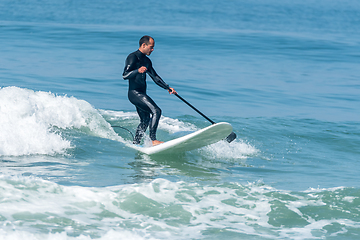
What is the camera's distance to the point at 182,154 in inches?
318

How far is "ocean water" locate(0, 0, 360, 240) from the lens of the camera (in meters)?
5.01

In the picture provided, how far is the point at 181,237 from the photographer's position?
4695 millimetres

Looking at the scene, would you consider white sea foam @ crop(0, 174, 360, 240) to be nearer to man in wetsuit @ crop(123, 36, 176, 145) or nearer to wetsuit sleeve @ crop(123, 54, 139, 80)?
man in wetsuit @ crop(123, 36, 176, 145)

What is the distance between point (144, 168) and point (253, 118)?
5752 millimetres

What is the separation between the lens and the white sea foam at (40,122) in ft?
24.0

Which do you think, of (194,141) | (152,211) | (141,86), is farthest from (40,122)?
(152,211)

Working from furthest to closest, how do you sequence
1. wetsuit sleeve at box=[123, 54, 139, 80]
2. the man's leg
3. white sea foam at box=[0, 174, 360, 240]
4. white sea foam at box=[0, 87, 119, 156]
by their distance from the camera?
the man's leg → wetsuit sleeve at box=[123, 54, 139, 80] → white sea foam at box=[0, 87, 119, 156] → white sea foam at box=[0, 174, 360, 240]

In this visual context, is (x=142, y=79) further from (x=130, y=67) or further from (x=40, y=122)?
(x=40, y=122)

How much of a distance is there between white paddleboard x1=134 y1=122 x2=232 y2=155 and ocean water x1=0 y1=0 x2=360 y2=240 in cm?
15

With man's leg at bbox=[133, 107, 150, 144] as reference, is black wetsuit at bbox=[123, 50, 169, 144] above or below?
above

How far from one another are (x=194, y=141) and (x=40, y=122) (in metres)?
2.75

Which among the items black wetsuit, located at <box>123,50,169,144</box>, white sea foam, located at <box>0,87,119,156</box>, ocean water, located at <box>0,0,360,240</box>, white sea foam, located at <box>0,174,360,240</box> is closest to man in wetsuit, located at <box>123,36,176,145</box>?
black wetsuit, located at <box>123,50,169,144</box>

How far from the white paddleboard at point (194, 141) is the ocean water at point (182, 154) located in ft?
0.51

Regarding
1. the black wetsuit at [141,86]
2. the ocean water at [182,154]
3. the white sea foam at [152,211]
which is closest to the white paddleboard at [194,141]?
the ocean water at [182,154]
